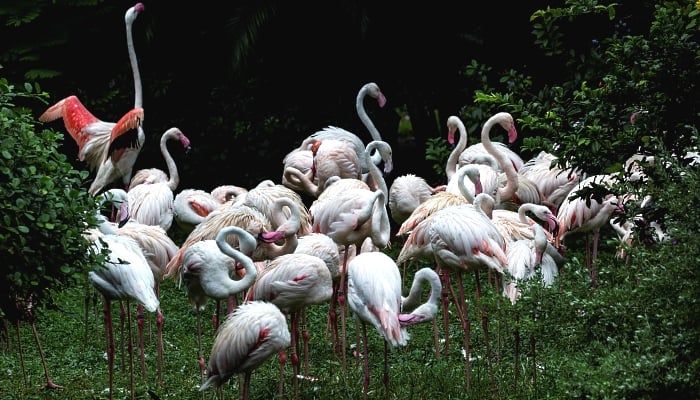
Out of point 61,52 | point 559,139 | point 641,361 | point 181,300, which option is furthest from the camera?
point 61,52

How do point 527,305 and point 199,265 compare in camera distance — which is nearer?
point 527,305

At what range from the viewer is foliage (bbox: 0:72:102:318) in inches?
189

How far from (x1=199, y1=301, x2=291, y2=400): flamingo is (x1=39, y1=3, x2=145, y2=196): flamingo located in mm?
4409

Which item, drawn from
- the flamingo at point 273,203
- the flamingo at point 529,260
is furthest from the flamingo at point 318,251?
the flamingo at point 529,260

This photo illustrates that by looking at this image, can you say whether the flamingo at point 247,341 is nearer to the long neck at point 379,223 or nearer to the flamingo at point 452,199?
the long neck at point 379,223

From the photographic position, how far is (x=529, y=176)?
9227 millimetres

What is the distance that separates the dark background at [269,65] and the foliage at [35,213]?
587 centimetres

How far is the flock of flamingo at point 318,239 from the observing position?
5.75 m

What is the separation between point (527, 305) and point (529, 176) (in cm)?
405

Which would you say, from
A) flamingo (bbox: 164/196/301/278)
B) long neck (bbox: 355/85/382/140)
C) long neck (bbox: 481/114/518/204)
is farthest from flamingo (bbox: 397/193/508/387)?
long neck (bbox: 355/85/382/140)

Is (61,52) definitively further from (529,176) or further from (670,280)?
(670,280)

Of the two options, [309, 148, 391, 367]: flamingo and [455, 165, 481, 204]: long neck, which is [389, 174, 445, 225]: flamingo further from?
[309, 148, 391, 367]: flamingo

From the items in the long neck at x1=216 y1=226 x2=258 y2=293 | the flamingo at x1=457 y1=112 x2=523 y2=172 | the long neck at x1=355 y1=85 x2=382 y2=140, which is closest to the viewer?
the long neck at x1=216 y1=226 x2=258 y2=293

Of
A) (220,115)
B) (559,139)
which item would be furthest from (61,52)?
(559,139)
